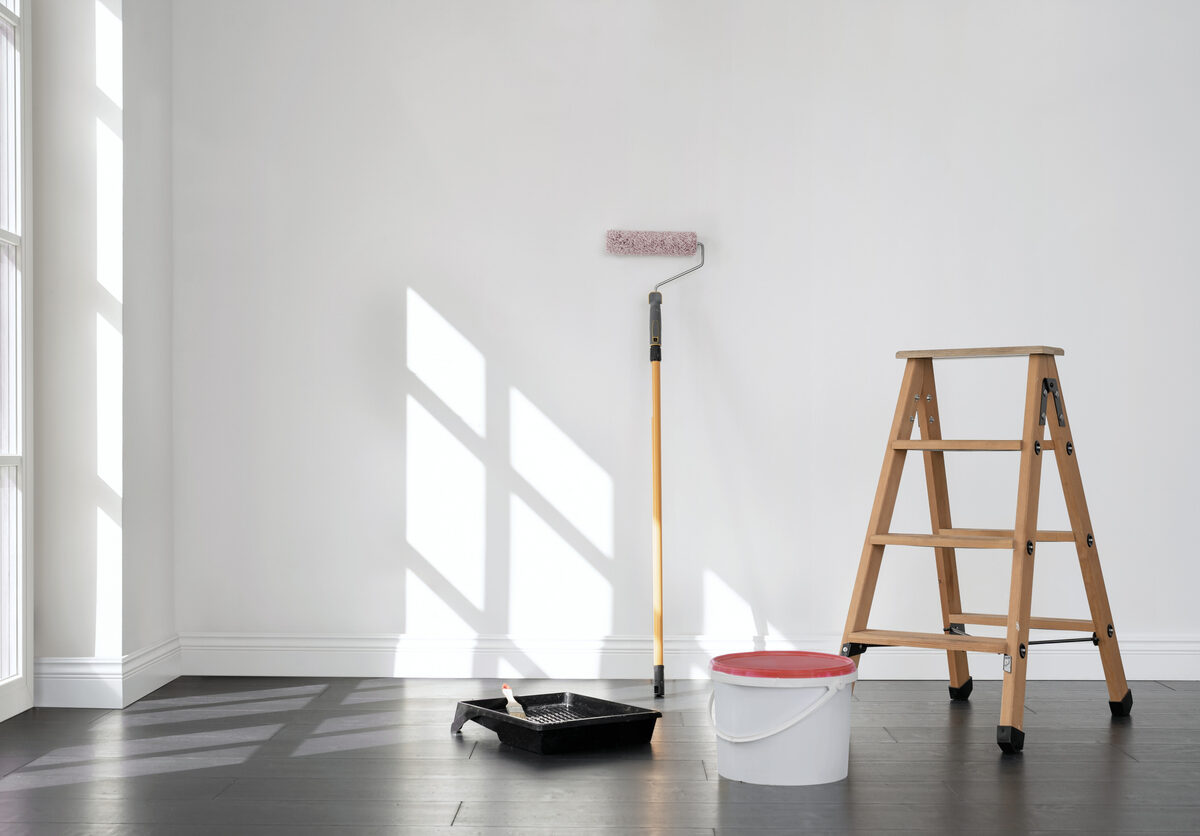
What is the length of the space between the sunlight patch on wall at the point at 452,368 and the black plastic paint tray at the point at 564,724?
881 millimetres

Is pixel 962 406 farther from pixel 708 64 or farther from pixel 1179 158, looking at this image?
pixel 708 64

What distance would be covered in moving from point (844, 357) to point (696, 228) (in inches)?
21.6

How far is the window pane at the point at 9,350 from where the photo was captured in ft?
7.88

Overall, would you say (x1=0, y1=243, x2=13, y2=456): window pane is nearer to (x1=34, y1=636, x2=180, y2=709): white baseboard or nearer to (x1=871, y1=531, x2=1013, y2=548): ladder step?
(x1=34, y1=636, x2=180, y2=709): white baseboard

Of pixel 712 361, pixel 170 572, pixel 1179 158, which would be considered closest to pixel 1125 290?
pixel 1179 158

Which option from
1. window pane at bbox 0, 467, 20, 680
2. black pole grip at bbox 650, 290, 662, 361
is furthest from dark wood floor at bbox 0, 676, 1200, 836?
black pole grip at bbox 650, 290, 662, 361

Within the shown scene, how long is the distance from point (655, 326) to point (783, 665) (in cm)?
103

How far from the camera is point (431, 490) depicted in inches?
113

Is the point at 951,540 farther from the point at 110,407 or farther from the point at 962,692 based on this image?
the point at 110,407

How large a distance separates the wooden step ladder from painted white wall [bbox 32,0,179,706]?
5.78ft

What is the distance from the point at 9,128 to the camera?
2434mm

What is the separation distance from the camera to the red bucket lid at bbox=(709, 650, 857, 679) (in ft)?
6.13

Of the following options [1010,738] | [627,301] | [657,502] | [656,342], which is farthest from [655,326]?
[1010,738]

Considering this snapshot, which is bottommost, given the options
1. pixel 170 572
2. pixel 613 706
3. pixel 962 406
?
pixel 613 706
